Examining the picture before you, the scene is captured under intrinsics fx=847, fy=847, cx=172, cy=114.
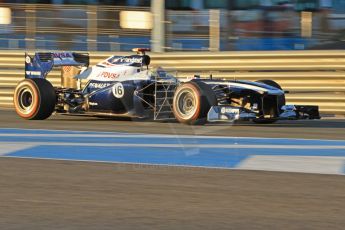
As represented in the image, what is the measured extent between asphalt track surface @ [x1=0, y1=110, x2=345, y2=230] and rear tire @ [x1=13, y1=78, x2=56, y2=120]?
12.4ft

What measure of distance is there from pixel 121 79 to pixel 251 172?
4588mm

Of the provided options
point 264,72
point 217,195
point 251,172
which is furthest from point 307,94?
point 217,195

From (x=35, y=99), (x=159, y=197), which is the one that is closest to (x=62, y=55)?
(x=35, y=99)

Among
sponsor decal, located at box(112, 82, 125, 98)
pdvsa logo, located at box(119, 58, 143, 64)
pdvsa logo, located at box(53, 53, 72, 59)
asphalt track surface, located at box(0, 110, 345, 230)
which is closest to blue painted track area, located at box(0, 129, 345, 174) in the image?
asphalt track surface, located at box(0, 110, 345, 230)

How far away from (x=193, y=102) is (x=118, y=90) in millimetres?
1151

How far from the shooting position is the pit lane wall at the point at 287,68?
13.1 meters

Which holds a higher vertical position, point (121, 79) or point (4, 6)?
point (4, 6)

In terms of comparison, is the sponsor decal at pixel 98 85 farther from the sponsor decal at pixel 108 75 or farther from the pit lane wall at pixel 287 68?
the pit lane wall at pixel 287 68

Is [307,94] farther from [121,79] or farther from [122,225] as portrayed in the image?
[122,225]

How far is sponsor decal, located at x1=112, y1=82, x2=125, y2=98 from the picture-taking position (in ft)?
37.7

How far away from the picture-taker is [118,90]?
1152 cm

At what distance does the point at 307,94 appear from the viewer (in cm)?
1329

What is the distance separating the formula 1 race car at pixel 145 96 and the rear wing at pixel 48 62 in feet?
0.05

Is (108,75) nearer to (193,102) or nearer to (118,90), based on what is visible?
(118,90)
